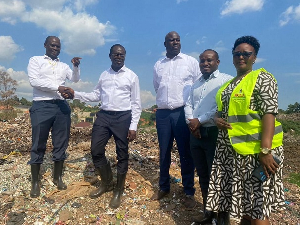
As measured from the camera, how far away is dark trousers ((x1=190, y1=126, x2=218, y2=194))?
10.0 feet

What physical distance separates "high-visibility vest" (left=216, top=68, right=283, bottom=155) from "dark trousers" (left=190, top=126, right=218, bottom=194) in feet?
2.16

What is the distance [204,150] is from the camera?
3.14 m

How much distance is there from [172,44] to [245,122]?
2.00 m

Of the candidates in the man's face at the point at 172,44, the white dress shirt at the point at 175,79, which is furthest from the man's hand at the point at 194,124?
the man's face at the point at 172,44

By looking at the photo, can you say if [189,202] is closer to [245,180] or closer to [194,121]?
[194,121]

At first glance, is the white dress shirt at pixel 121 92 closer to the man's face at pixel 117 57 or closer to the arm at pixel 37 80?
the man's face at pixel 117 57

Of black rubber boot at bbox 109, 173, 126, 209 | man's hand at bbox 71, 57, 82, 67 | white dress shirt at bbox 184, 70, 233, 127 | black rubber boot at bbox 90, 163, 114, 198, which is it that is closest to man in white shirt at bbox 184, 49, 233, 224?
white dress shirt at bbox 184, 70, 233, 127

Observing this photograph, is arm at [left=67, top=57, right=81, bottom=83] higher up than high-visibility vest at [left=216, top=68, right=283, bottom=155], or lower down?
higher up

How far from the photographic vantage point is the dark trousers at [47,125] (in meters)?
3.98

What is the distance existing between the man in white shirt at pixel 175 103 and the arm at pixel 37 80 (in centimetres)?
169

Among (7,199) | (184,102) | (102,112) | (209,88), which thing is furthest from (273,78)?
(7,199)

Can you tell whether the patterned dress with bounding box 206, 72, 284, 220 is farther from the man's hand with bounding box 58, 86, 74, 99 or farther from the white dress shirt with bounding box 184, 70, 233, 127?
the man's hand with bounding box 58, 86, 74, 99

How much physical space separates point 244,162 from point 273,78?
804 mm

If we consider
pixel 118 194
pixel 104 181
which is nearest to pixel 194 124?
pixel 118 194
